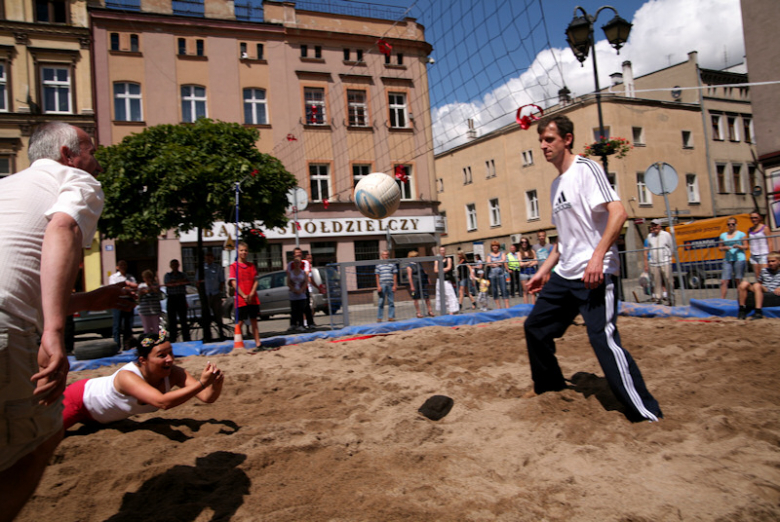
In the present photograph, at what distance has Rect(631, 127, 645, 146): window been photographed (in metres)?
31.2

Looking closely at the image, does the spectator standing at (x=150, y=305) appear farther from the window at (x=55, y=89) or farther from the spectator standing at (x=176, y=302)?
the window at (x=55, y=89)

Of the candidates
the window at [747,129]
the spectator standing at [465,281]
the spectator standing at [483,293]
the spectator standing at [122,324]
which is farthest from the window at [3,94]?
the window at [747,129]

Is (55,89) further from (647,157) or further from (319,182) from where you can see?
(647,157)

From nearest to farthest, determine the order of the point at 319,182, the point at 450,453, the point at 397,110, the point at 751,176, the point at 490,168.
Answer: the point at 450,453 < the point at 319,182 < the point at 397,110 < the point at 751,176 < the point at 490,168

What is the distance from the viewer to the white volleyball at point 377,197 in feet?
32.2

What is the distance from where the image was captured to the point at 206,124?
11359 millimetres

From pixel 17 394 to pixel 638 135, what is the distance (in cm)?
3435

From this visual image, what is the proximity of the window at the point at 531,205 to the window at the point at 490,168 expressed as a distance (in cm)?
327

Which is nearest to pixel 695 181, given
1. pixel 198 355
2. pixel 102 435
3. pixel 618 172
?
pixel 618 172

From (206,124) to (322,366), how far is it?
733 cm

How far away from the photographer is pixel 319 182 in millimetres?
23688

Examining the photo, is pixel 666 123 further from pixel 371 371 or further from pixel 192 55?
pixel 371 371

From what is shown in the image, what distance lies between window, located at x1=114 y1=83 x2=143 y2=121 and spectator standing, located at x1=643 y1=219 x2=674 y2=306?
62.8ft

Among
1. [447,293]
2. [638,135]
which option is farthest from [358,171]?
[638,135]
